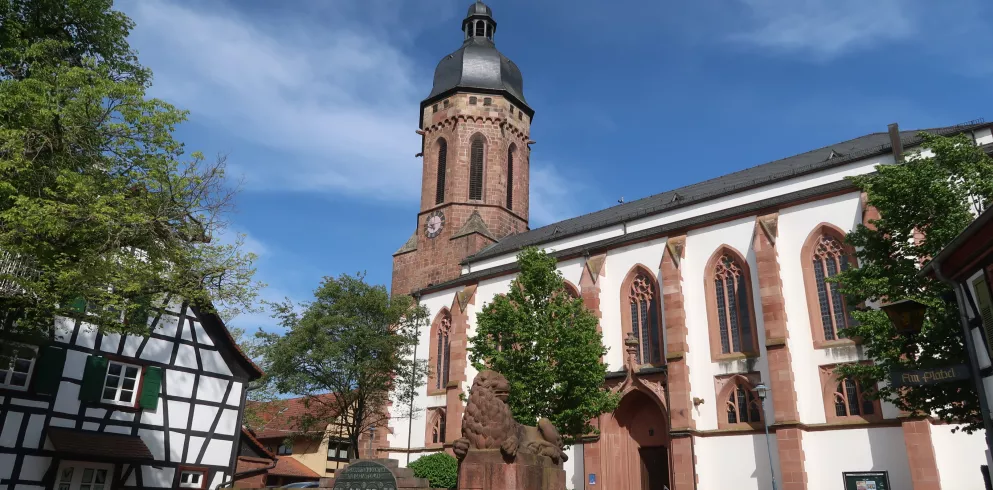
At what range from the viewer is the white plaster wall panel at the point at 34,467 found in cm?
1405

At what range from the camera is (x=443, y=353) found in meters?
30.8

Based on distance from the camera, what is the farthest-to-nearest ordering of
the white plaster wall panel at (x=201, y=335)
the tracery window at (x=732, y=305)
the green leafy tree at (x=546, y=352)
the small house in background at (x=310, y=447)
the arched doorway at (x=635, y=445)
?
the small house in background at (x=310, y=447), the arched doorway at (x=635, y=445), the tracery window at (x=732, y=305), the green leafy tree at (x=546, y=352), the white plaster wall panel at (x=201, y=335)

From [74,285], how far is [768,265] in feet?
59.5

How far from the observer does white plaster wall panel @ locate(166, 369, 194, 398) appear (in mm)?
17031

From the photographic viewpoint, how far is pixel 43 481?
14250mm

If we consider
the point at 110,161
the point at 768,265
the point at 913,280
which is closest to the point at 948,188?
the point at 913,280

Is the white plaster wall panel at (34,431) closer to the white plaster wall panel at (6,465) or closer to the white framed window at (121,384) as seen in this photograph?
the white plaster wall panel at (6,465)

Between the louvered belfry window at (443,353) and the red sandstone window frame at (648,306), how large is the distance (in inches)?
309

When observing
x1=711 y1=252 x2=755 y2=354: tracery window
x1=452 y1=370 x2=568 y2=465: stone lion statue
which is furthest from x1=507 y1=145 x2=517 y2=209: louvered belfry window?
x1=452 y1=370 x2=568 y2=465: stone lion statue

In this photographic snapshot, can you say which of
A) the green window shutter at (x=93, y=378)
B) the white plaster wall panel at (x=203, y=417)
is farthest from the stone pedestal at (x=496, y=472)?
the white plaster wall panel at (x=203, y=417)

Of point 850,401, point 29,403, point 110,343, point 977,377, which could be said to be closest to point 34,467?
point 29,403

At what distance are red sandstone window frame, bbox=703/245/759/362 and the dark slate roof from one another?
3.58 metres

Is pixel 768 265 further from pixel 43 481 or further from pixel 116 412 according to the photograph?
pixel 43 481

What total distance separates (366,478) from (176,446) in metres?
8.70
